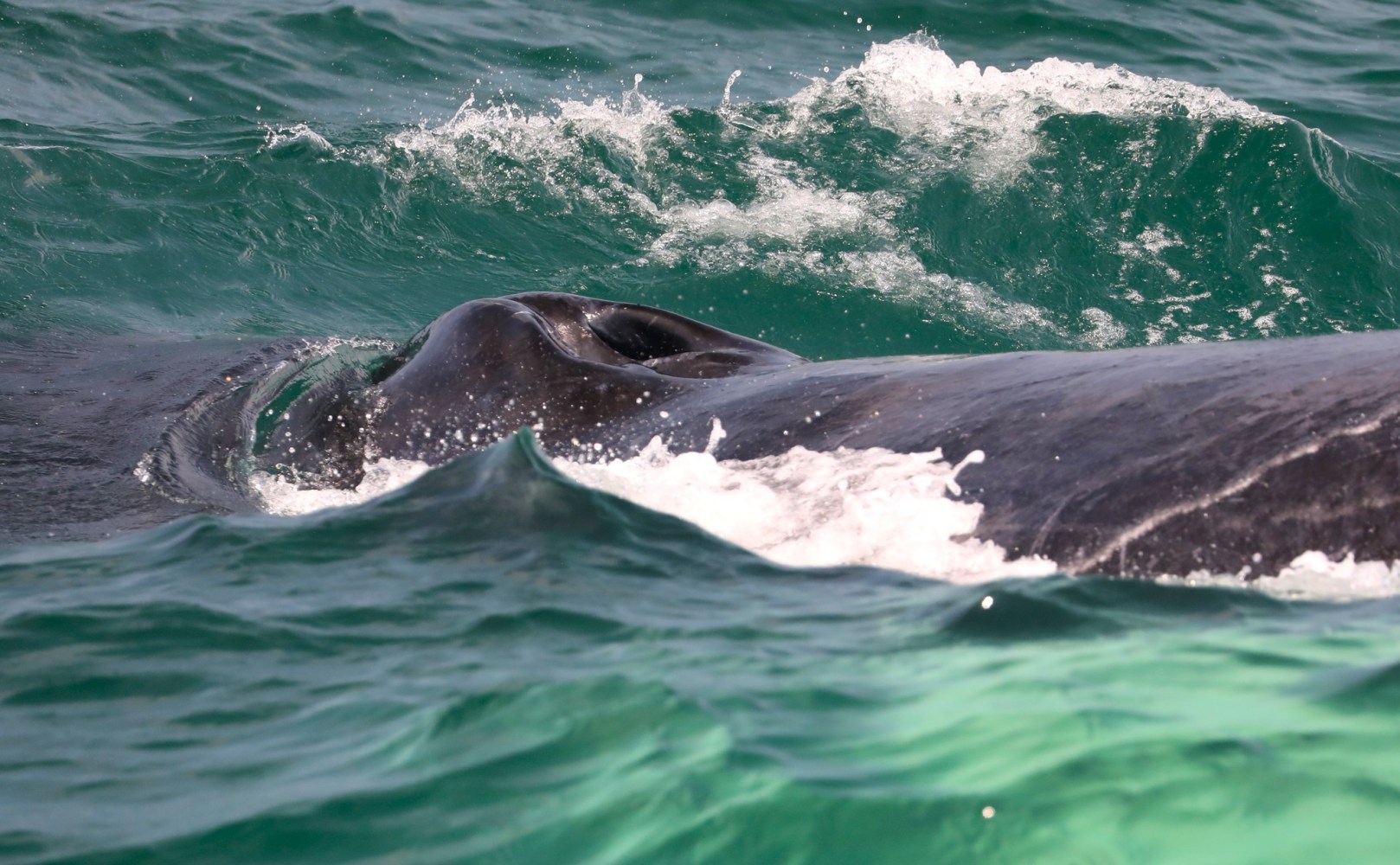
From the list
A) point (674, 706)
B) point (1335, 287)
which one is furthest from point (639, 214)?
point (674, 706)

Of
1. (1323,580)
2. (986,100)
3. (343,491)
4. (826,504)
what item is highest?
(986,100)

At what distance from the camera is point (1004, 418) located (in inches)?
191

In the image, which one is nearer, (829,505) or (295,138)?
(829,505)

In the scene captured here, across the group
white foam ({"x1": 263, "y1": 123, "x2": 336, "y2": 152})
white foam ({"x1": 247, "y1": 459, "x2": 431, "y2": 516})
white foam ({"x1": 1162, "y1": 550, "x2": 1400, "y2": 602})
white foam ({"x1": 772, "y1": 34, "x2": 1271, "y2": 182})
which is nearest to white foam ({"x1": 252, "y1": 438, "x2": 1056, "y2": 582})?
white foam ({"x1": 1162, "y1": 550, "x2": 1400, "y2": 602})

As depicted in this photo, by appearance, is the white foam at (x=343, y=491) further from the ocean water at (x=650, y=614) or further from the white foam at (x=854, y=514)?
the white foam at (x=854, y=514)

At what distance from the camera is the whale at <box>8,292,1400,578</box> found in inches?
162

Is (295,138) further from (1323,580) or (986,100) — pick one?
(1323,580)

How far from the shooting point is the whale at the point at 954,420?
4109mm

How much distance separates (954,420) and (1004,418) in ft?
0.60

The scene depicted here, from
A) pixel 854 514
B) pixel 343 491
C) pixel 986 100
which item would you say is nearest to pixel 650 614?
pixel 854 514

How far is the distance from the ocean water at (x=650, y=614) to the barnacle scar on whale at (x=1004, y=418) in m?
0.15

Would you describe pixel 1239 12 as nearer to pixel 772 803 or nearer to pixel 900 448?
pixel 900 448

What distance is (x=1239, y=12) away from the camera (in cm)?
2091

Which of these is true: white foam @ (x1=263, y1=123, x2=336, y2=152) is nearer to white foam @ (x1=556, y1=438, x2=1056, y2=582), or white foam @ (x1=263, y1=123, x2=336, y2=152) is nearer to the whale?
the whale
